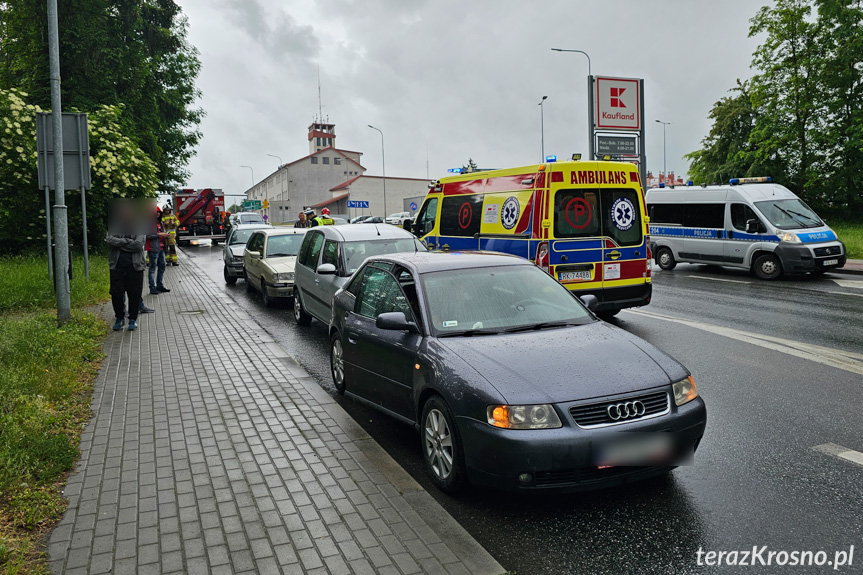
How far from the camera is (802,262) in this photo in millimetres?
15758

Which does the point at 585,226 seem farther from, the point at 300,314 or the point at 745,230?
the point at 745,230

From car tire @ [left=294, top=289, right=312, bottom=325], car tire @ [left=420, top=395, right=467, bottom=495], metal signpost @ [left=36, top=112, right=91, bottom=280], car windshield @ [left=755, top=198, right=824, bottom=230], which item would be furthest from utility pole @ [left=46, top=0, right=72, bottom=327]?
car windshield @ [left=755, top=198, right=824, bottom=230]

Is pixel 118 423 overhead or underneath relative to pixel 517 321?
underneath

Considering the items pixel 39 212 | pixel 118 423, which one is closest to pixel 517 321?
pixel 118 423

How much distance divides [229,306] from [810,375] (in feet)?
33.6

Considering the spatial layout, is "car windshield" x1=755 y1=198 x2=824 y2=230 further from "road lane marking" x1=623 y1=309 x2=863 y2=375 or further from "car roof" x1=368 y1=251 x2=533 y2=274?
"car roof" x1=368 y1=251 x2=533 y2=274

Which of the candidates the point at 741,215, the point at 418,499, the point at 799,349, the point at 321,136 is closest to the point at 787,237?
the point at 741,215

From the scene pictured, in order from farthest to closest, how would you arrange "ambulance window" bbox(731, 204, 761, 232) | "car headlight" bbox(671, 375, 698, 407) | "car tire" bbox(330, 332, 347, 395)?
"ambulance window" bbox(731, 204, 761, 232), "car tire" bbox(330, 332, 347, 395), "car headlight" bbox(671, 375, 698, 407)

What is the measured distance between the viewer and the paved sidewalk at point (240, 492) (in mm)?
3430

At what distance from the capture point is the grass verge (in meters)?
3.77

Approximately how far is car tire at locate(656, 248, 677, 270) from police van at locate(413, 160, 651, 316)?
31.4 ft

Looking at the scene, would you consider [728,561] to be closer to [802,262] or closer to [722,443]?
[722,443]

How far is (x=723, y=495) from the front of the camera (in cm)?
418

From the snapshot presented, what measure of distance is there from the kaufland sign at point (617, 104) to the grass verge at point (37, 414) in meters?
20.4
